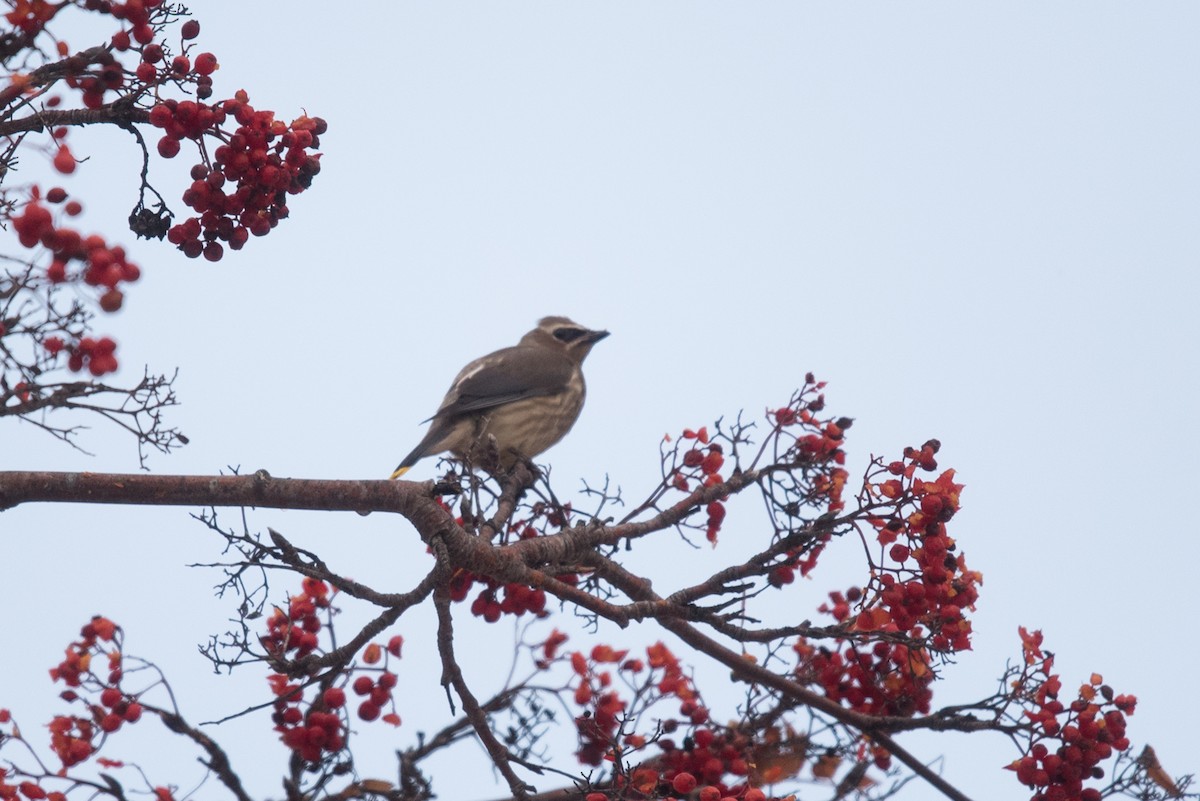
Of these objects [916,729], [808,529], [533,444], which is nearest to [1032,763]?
[916,729]

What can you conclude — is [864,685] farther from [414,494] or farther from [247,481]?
[247,481]

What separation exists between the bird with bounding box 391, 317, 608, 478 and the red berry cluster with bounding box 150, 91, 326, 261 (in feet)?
10.5

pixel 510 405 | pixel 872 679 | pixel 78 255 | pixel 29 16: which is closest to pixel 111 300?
pixel 78 255

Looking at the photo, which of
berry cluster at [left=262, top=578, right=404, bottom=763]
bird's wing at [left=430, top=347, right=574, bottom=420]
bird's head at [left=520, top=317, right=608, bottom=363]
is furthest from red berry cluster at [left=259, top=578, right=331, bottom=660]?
bird's head at [left=520, top=317, right=608, bottom=363]

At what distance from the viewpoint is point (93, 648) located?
407cm

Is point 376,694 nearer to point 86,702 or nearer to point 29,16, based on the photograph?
point 86,702

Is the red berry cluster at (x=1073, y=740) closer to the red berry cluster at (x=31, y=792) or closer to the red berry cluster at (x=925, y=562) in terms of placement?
the red berry cluster at (x=925, y=562)

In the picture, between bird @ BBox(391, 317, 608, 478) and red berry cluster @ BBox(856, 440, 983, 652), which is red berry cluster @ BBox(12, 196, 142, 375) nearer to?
red berry cluster @ BBox(856, 440, 983, 652)

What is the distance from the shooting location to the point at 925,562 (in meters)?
3.67

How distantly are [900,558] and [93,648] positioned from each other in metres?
2.39

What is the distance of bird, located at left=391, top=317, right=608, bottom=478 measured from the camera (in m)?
6.61

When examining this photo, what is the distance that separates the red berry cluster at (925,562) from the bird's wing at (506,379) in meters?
3.37

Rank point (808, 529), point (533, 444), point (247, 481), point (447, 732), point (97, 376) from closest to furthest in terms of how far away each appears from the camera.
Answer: point (97, 376) < point (247, 481) < point (808, 529) < point (447, 732) < point (533, 444)

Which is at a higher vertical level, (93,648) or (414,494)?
(93,648)
